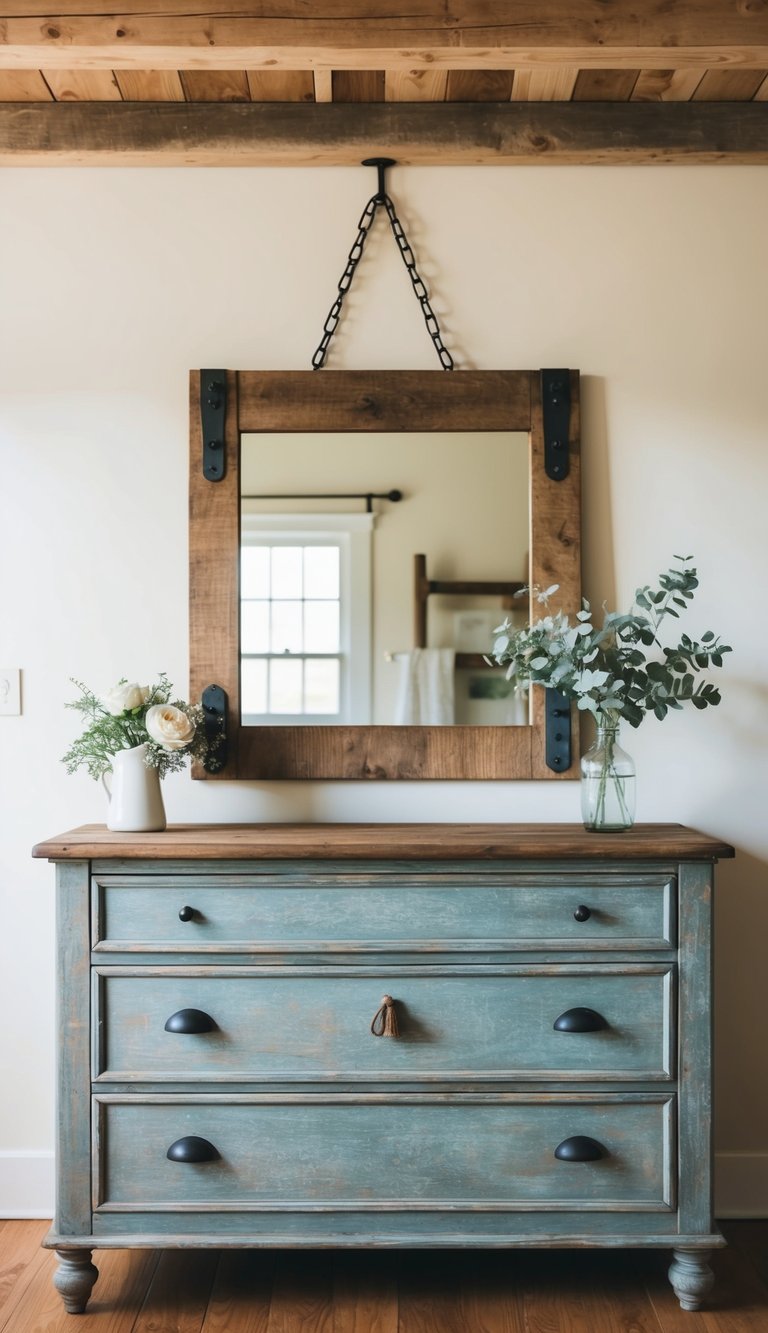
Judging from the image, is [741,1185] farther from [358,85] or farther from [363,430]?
[358,85]

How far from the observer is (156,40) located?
7.30 ft

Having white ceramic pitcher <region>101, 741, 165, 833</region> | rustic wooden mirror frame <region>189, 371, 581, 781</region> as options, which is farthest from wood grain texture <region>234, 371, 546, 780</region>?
white ceramic pitcher <region>101, 741, 165, 833</region>

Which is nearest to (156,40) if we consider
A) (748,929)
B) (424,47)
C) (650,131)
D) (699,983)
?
(424,47)

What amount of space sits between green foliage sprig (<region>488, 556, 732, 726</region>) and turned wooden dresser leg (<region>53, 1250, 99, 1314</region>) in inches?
60.1

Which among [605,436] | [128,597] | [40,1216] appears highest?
[605,436]

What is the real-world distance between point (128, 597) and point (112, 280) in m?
0.78

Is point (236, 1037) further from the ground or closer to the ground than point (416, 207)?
closer to the ground

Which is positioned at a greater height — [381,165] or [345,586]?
[381,165]

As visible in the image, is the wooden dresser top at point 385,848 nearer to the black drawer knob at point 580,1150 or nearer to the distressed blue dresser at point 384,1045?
the distressed blue dresser at point 384,1045

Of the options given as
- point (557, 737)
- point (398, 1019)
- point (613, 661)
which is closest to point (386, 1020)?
point (398, 1019)

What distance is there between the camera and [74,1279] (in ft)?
7.22

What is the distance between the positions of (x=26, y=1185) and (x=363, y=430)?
6.54ft

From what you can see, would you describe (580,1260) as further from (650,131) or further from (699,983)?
(650,131)

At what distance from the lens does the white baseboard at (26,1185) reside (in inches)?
103
